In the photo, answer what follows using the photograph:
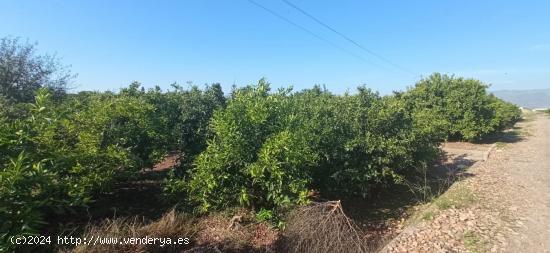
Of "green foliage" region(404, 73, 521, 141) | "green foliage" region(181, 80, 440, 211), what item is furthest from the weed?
"green foliage" region(404, 73, 521, 141)

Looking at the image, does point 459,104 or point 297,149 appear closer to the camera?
point 297,149

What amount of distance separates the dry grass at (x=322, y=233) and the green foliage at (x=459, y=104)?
12.3 metres

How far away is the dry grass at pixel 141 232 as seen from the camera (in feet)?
13.3

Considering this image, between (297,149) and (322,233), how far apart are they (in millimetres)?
1399

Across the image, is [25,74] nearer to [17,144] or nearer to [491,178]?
[17,144]

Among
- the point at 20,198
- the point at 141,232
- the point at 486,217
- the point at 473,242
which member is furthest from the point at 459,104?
the point at 20,198

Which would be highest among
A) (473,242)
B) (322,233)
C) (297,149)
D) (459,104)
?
(459,104)

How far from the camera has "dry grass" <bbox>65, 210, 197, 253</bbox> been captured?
4.06 meters

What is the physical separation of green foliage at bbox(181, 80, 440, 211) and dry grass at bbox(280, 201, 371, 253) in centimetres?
58

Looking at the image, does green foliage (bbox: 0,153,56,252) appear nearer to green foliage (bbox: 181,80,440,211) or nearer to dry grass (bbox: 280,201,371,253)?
green foliage (bbox: 181,80,440,211)

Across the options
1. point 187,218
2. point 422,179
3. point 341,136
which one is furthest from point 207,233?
point 422,179

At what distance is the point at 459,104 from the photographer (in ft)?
49.6

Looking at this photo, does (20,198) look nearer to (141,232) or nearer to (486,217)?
(141,232)

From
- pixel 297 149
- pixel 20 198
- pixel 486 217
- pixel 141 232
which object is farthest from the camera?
pixel 486 217
